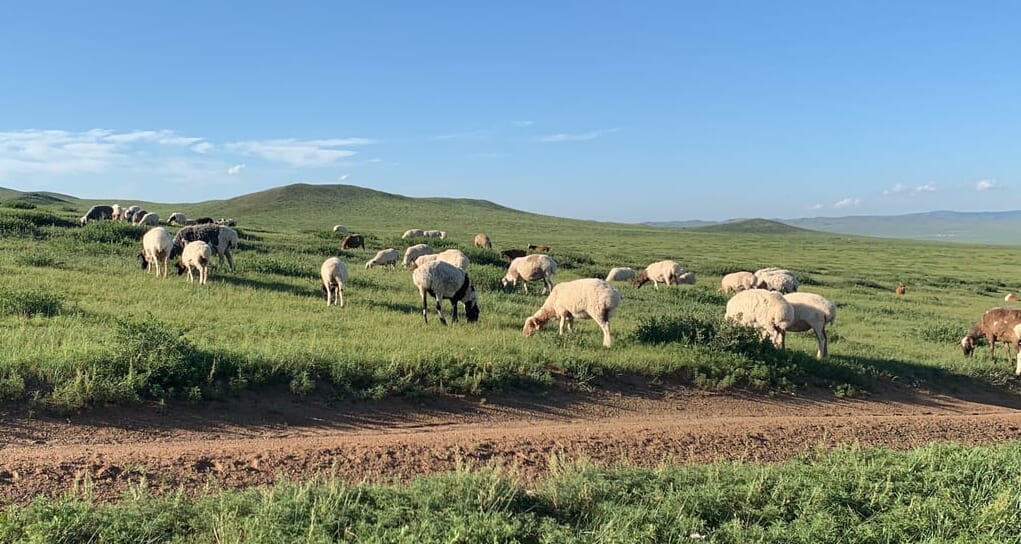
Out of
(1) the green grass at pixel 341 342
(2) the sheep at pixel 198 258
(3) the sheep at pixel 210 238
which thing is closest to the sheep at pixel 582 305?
(1) the green grass at pixel 341 342

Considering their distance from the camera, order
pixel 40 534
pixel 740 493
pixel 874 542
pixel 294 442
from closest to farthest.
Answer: pixel 40 534
pixel 874 542
pixel 740 493
pixel 294 442

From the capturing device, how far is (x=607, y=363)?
10.8m

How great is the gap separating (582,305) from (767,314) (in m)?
4.27

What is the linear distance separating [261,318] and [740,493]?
383 inches

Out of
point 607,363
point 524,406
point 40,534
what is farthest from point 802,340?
point 40,534

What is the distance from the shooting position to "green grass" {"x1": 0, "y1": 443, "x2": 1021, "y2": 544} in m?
4.65

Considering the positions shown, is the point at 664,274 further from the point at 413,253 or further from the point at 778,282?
the point at 413,253

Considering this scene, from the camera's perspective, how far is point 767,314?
46.7 feet

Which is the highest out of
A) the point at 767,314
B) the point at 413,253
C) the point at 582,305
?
the point at 413,253

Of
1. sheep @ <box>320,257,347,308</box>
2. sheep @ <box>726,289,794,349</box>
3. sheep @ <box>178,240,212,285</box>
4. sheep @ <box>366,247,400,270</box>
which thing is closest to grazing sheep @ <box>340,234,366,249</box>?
sheep @ <box>366,247,400,270</box>

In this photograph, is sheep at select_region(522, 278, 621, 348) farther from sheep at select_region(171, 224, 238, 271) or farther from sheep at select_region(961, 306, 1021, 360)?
sheep at select_region(171, 224, 238, 271)

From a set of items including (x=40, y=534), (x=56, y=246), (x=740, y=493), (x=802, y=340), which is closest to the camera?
(x=40, y=534)

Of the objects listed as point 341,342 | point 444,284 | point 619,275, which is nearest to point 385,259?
point 619,275

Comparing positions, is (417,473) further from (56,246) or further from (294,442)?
(56,246)
